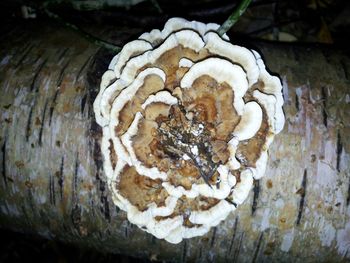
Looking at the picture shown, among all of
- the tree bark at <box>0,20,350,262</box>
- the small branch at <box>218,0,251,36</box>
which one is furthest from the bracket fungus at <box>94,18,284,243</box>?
the tree bark at <box>0,20,350,262</box>

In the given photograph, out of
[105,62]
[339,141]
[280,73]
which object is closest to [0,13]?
[105,62]

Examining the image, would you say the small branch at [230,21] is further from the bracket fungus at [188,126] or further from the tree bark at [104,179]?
the tree bark at [104,179]

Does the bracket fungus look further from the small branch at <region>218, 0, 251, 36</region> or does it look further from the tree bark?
the tree bark

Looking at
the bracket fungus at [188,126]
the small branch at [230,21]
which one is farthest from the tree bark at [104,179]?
the small branch at [230,21]

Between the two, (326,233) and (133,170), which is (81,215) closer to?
(133,170)

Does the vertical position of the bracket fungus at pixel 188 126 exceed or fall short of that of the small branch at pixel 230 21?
it falls short

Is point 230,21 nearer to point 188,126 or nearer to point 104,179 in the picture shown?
point 188,126
